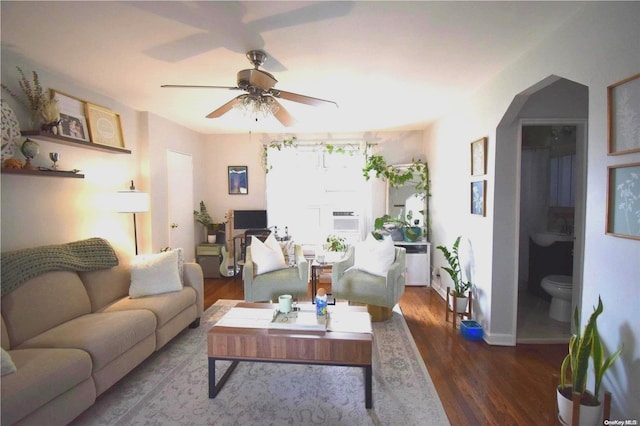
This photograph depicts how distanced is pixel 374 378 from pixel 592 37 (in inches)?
101

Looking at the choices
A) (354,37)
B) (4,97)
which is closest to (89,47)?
(4,97)


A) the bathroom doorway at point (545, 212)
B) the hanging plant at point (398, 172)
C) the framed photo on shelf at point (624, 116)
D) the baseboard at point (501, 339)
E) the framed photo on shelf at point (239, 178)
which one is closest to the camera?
the framed photo on shelf at point (624, 116)

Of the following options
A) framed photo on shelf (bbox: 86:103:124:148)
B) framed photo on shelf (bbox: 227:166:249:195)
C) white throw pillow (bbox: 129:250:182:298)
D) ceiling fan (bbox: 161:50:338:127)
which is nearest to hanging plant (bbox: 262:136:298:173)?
framed photo on shelf (bbox: 227:166:249:195)

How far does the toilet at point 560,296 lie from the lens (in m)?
3.06

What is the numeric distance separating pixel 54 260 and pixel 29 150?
34.8 inches

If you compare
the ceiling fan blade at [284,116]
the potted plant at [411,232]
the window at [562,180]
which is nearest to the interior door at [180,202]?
the ceiling fan blade at [284,116]

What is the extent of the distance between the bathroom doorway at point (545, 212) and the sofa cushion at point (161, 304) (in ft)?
11.5

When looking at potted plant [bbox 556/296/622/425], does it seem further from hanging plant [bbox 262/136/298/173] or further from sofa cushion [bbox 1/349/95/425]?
hanging plant [bbox 262/136/298/173]

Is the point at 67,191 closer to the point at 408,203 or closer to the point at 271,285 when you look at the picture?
the point at 271,285

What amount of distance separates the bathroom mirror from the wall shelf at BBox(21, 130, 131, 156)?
373 cm

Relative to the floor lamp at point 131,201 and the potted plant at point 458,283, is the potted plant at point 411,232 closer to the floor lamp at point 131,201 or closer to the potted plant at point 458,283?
the potted plant at point 458,283

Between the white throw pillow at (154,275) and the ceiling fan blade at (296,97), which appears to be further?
the white throw pillow at (154,275)

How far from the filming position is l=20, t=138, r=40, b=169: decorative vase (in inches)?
90.4

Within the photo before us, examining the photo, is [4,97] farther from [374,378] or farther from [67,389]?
[374,378]
